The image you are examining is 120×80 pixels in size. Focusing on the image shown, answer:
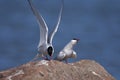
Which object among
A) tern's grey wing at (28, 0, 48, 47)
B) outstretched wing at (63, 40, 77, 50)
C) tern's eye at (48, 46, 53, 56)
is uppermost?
tern's grey wing at (28, 0, 48, 47)

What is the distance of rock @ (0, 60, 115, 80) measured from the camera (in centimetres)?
1934

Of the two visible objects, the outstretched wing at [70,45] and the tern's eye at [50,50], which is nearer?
the tern's eye at [50,50]

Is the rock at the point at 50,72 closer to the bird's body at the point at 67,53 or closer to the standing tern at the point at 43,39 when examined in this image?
the bird's body at the point at 67,53

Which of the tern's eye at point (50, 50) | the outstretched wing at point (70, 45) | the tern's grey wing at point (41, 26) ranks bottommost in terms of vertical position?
the outstretched wing at point (70, 45)

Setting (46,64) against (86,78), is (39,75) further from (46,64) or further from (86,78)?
(86,78)

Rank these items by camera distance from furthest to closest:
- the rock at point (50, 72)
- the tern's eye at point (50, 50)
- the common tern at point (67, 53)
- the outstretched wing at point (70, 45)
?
the outstretched wing at point (70, 45) → the tern's eye at point (50, 50) → the common tern at point (67, 53) → the rock at point (50, 72)

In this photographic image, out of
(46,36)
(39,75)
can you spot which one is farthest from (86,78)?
(46,36)

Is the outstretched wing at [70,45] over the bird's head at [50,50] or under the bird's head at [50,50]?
under

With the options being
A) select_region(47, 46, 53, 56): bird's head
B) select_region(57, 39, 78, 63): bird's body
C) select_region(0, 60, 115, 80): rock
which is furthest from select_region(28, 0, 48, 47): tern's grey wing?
select_region(0, 60, 115, 80): rock

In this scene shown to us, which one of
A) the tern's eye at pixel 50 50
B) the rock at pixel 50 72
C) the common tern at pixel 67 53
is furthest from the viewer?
the tern's eye at pixel 50 50

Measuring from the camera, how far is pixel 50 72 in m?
19.6

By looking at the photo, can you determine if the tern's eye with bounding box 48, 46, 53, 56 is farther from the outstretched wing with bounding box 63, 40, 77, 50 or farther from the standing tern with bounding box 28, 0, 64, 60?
the outstretched wing with bounding box 63, 40, 77, 50

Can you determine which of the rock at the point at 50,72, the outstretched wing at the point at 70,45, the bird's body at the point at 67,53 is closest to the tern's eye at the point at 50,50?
the bird's body at the point at 67,53

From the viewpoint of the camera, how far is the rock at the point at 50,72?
19.3 metres
